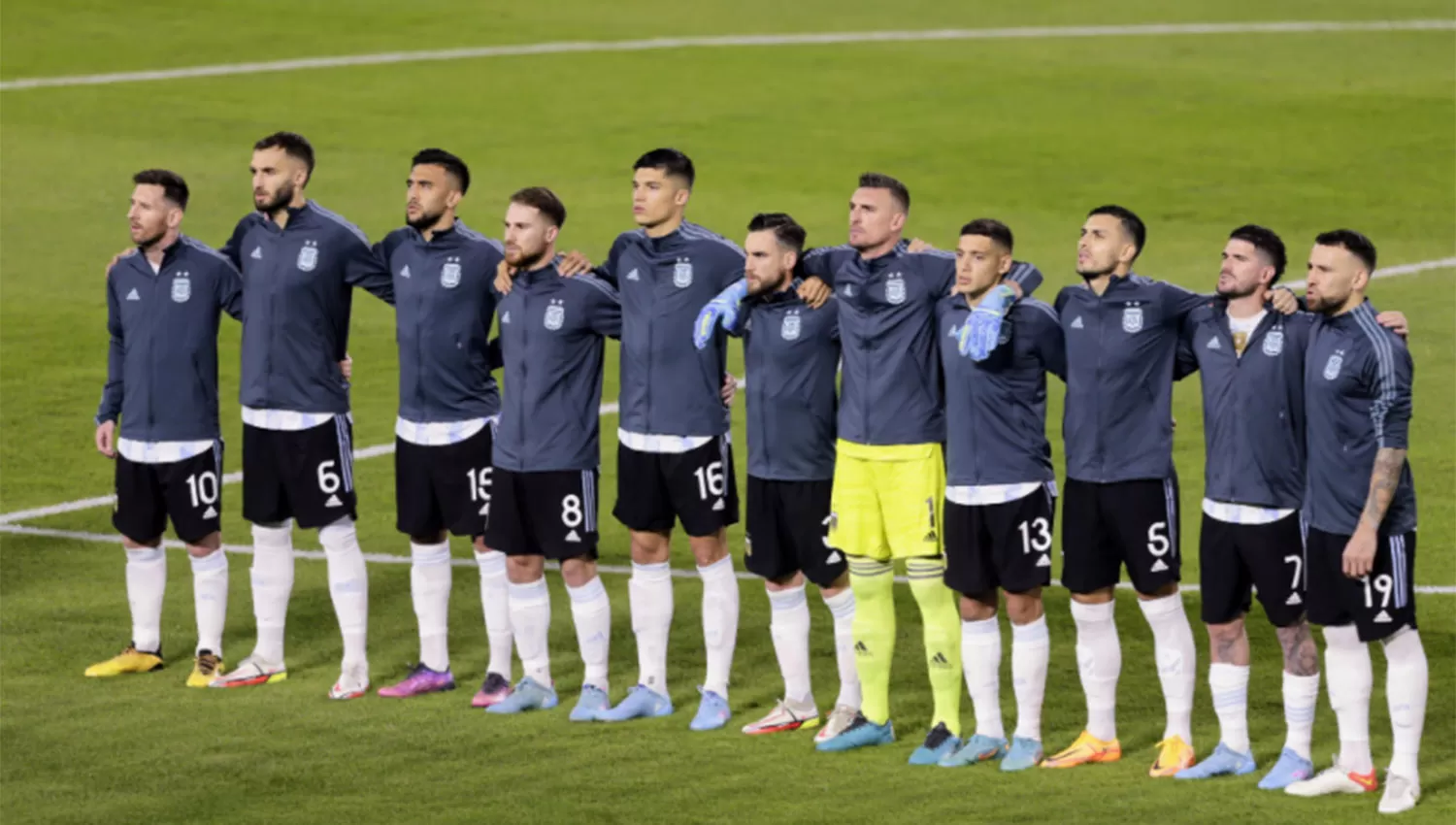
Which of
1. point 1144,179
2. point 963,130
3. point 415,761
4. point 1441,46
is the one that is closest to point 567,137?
point 963,130

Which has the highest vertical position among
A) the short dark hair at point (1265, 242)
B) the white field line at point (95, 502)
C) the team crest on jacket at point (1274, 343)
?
the short dark hair at point (1265, 242)

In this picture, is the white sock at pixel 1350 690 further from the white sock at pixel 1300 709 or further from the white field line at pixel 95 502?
the white field line at pixel 95 502

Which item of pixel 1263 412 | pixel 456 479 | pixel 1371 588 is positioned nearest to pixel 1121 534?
pixel 1263 412

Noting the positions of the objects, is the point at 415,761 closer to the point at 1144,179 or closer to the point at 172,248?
the point at 172,248

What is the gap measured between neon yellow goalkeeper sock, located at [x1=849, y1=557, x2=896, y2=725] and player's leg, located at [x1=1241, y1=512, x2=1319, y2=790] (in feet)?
6.00

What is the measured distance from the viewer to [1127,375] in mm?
12367

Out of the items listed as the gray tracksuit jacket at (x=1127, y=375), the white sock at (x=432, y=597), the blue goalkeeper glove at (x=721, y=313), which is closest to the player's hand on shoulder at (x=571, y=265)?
the blue goalkeeper glove at (x=721, y=313)

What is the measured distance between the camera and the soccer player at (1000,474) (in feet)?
40.8

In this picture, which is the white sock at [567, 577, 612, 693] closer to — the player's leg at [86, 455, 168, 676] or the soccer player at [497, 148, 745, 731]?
the soccer player at [497, 148, 745, 731]

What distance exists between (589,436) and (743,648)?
2180 millimetres

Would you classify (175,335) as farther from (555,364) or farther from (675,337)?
(675,337)

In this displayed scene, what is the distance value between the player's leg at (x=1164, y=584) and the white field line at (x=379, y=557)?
4304 mm

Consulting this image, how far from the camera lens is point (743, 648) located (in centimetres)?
1530

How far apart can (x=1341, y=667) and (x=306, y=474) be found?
19.1 ft
